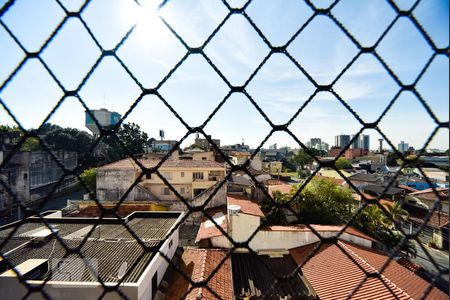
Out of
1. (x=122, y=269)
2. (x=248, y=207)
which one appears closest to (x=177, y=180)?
(x=248, y=207)

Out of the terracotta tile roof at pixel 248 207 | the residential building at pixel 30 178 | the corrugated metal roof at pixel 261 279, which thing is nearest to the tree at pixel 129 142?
the residential building at pixel 30 178

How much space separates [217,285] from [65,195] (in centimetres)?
1531

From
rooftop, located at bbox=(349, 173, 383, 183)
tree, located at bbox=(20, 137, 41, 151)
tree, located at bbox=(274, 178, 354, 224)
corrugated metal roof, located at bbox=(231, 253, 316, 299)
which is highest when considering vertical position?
tree, located at bbox=(20, 137, 41, 151)

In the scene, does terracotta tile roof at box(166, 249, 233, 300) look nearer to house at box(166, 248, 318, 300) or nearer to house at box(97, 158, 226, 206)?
house at box(166, 248, 318, 300)

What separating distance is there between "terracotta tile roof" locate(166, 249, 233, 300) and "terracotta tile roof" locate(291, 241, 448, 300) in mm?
1735

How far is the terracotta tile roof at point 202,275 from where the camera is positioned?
453 centimetres

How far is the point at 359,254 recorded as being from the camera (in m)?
5.73

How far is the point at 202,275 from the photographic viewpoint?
484 cm

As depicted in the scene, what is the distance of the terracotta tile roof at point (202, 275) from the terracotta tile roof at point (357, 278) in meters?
1.73

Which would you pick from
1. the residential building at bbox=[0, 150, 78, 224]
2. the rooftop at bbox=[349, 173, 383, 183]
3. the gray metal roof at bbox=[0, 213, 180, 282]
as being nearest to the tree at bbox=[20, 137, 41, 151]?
the residential building at bbox=[0, 150, 78, 224]

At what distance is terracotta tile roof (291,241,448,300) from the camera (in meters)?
4.38

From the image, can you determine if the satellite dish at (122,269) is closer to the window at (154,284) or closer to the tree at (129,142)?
the window at (154,284)

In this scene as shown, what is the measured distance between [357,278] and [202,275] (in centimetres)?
310

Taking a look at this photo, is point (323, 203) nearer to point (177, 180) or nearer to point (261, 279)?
point (261, 279)
